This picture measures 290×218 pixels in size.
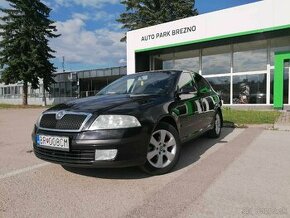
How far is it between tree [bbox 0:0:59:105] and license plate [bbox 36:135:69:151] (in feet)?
91.9

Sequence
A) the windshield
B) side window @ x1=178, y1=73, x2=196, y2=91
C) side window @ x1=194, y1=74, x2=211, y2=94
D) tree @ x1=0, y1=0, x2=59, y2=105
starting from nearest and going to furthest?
the windshield < side window @ x1=178, y1=73, x2=196, y2=91 < side window @ x1=194, y1=74, x2=211, y2=94 < tree @ x1=0, y1=0, x2=59, y2=105

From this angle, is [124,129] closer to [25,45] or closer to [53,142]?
[53,142]

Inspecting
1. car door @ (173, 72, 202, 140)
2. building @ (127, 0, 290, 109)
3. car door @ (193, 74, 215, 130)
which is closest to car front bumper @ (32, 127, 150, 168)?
car door @ (173, 72, 202, 140)

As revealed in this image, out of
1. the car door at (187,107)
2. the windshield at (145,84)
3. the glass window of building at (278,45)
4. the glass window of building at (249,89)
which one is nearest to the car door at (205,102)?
the car door at (187,107)

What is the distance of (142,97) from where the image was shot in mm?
4809

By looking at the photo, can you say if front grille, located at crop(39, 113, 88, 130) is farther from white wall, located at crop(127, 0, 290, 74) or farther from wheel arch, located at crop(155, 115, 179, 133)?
white wall, located at crop(127, 0, 290, 74)

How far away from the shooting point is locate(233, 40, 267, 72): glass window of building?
17.1 meters

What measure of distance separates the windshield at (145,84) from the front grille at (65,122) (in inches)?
56.7

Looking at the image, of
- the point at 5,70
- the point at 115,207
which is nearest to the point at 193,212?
the point at 115,207

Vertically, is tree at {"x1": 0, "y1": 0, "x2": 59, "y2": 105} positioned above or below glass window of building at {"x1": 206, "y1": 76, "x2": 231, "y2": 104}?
above

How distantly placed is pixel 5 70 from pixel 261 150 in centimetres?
3024

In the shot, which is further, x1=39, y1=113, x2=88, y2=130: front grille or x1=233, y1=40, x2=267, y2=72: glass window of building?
x1=233, y1=40, x2=267, y2=72: glass window of building

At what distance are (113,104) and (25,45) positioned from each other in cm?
3013

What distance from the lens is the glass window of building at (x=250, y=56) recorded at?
17.1 m
